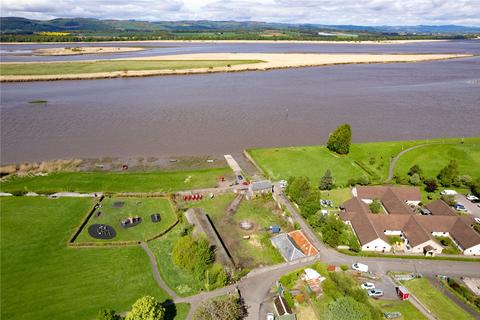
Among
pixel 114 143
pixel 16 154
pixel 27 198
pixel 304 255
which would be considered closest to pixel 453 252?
pixel 304 255

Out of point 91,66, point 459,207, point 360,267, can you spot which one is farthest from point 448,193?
point 91,66

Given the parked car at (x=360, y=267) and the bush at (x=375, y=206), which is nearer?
the parked car at (x=360, y=267)

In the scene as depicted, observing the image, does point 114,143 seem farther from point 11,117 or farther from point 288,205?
point 288,205

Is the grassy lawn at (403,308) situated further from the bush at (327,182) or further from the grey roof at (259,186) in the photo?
the bush at (327,182)

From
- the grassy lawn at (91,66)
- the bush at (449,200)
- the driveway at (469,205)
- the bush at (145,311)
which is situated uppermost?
the grassy lawn at (91,66)

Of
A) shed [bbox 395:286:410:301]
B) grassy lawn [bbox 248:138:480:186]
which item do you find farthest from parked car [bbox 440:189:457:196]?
shed [bbox 395:286:410:301]

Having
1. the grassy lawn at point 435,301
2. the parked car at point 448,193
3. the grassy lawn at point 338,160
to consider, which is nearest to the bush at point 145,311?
the grassy lawn at point 435,301

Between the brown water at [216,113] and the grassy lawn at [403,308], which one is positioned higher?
the brown water at [216,113]
